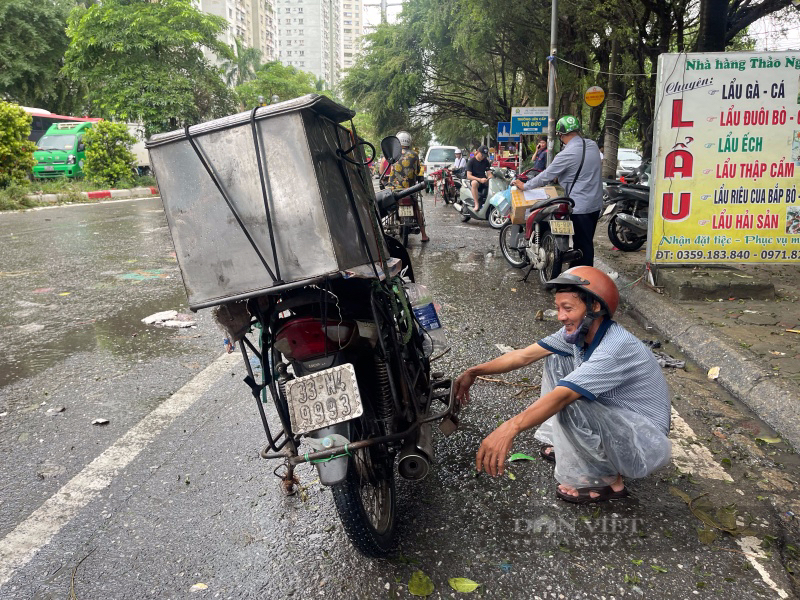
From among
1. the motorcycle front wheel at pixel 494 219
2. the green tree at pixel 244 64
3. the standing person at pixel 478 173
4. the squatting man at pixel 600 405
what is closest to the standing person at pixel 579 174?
the squatting man at pixel 600 405

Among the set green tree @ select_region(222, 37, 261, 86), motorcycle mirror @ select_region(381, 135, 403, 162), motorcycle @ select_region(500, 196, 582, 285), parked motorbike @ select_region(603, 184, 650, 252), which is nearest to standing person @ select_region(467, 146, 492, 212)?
parked motorbike @ select_region(603, 184, 650, 252)

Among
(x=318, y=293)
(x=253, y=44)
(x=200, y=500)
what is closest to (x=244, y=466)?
(x=200, y=500)

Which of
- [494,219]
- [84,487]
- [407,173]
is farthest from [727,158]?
[494,219]

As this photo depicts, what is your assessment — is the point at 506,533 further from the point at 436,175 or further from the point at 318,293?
the point at 436,175

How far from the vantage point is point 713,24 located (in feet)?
30.7

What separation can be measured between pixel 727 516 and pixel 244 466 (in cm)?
212

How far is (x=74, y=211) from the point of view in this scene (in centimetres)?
1519

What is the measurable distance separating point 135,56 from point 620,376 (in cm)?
2956

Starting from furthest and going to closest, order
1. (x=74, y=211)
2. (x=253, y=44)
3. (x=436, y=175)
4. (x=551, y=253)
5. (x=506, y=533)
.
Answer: (x=253, y=44) → (x=436, y=175) → (x=74, y=211) → (x=551, y=253) → (x=506, y=533)

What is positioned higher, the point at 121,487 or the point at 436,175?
the point at 436,175

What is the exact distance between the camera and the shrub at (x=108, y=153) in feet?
70.1

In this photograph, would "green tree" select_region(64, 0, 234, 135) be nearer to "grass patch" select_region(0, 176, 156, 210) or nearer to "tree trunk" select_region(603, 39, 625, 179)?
"grass patch" select_region(0, 176, 156, 210)

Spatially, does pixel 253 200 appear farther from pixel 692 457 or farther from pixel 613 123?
pixel 613 123

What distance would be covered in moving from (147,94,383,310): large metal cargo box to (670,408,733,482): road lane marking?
1.93 m
